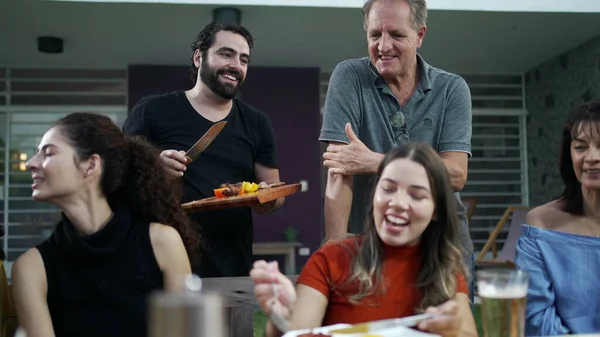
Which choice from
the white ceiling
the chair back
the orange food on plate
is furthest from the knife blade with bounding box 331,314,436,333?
the chair back

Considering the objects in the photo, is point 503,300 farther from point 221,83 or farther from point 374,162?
point 221,83

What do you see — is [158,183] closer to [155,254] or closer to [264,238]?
[155,254]

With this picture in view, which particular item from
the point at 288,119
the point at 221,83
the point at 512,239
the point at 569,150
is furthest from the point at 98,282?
the point at 288,119

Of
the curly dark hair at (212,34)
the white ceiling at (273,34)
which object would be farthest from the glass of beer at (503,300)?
the white ceiling at (273,34)

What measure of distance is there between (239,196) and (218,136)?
0.42 metres

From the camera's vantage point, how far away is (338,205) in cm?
208

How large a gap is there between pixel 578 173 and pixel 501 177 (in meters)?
8.46

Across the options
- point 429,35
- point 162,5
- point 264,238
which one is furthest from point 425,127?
point 264,238

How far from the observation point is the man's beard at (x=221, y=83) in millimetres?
2697

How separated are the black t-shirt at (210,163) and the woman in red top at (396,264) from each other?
98 centimetres

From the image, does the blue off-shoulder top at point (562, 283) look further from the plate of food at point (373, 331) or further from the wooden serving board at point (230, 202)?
the wooden serving board at point (230, 202)

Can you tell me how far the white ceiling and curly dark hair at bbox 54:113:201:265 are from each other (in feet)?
16.0

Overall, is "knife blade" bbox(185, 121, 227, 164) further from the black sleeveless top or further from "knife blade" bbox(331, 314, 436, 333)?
"knife blade" bbox(331, 314, 436, 333)

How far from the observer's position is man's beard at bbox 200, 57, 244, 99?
2697 mm
